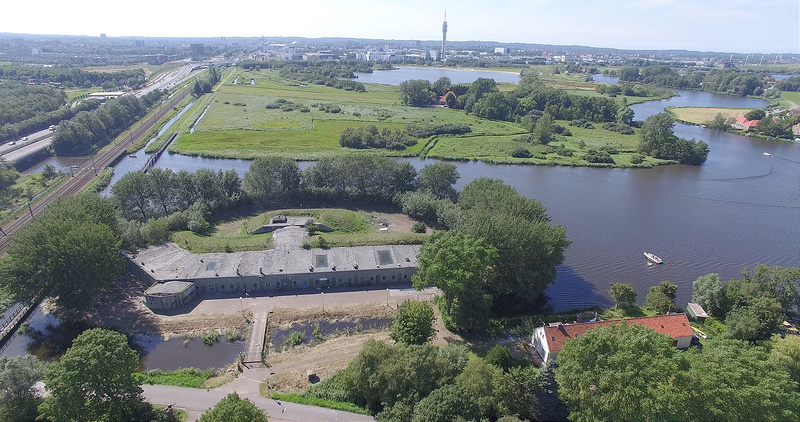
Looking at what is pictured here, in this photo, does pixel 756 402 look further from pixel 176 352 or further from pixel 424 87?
pixel 424 87

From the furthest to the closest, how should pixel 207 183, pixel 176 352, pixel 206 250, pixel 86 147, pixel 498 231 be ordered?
pixel 86 147 → pixel 207 183 → pixel 206 250 → pixel 498 231 → pixel 176 352

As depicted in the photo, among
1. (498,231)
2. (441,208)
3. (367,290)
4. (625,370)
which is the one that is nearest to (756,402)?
(625,370)

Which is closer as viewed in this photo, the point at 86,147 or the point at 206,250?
the point at 206,250

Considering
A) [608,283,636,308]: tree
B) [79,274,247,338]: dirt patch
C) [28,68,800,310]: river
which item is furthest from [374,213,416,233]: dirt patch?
[608,283,636,308]: tree

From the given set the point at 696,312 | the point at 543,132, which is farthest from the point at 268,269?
the point at 543,132

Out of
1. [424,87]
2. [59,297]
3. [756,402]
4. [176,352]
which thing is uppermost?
[424,87]

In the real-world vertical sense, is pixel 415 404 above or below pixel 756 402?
below

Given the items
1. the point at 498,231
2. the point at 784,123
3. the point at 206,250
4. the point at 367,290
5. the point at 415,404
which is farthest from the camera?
the point at 784,123

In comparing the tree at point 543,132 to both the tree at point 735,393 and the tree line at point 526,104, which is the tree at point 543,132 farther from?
the tree at point 735,393
